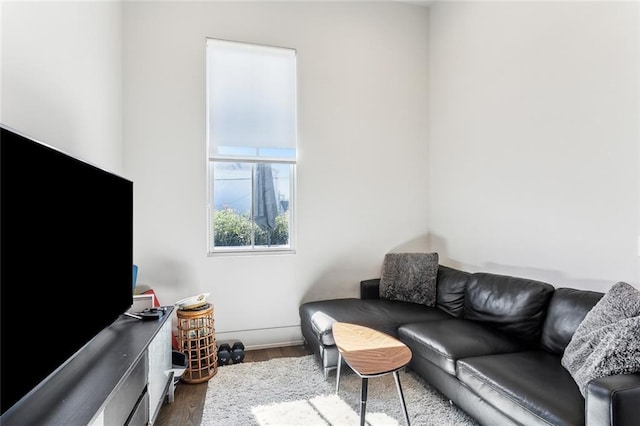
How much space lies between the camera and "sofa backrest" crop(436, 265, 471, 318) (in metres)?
2.83

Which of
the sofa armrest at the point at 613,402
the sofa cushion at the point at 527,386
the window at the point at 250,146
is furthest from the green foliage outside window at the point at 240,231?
the sofa armrest at the point at 613,402

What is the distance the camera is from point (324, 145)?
3.38 meters

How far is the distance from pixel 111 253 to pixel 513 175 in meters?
2.89

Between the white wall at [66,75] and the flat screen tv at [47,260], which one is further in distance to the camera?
the white wall at [66,75]

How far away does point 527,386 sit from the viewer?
1.56 m

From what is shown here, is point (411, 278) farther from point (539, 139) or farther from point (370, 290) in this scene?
point (539, 139)

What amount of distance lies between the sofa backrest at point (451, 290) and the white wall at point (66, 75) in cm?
294

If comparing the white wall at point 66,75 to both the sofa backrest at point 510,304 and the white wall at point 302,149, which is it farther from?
the sofa backrest at point 510,304

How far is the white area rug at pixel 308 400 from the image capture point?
1991mm

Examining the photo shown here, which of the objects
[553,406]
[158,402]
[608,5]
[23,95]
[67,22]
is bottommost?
[158,402]

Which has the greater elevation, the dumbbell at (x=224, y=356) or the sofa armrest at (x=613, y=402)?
the sofa armrest at (x=613, y=402)

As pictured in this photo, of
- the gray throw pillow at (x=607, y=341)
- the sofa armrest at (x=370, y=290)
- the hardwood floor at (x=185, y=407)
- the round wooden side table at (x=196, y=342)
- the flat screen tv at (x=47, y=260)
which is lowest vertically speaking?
the hardwood floor at (x=185, y=407)

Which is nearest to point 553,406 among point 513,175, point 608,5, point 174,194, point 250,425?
point 250,425

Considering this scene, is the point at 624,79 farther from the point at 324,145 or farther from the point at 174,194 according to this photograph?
the point at 174,194
